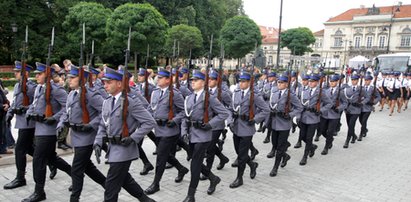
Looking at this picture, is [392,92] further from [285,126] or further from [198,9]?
[198,9]

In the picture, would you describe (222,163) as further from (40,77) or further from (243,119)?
(40,77)

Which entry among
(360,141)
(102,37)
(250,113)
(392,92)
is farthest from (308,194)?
(102,37)

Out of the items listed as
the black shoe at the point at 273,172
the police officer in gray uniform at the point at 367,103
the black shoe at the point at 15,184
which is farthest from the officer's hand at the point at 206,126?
the police officer in gray uniform at the point at 367,103

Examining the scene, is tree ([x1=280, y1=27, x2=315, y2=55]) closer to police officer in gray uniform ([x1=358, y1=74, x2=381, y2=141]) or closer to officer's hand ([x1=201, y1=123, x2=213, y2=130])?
police officer in gray uniform ([x1=358, y1=74, x2=381, y2=141])

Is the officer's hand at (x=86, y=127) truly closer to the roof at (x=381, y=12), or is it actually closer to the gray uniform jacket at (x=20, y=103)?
the gray uniform jacket at (x=20, y=103)

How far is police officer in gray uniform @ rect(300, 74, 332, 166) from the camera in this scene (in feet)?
27.5

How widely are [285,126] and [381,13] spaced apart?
274ft

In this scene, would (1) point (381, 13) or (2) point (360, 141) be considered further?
(1) point (381, 13)

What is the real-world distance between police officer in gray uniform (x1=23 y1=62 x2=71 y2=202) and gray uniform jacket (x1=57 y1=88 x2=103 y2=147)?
0.36 metres

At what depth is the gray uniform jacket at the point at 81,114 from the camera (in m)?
4.99

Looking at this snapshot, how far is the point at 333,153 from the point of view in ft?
31.8

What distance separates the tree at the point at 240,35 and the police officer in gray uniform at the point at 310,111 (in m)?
38.7

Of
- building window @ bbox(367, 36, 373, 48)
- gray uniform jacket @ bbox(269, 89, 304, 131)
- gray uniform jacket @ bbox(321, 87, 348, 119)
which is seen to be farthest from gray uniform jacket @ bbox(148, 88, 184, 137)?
building window @ bbox(367, 36, 373, 48)

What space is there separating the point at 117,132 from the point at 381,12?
88.1m
